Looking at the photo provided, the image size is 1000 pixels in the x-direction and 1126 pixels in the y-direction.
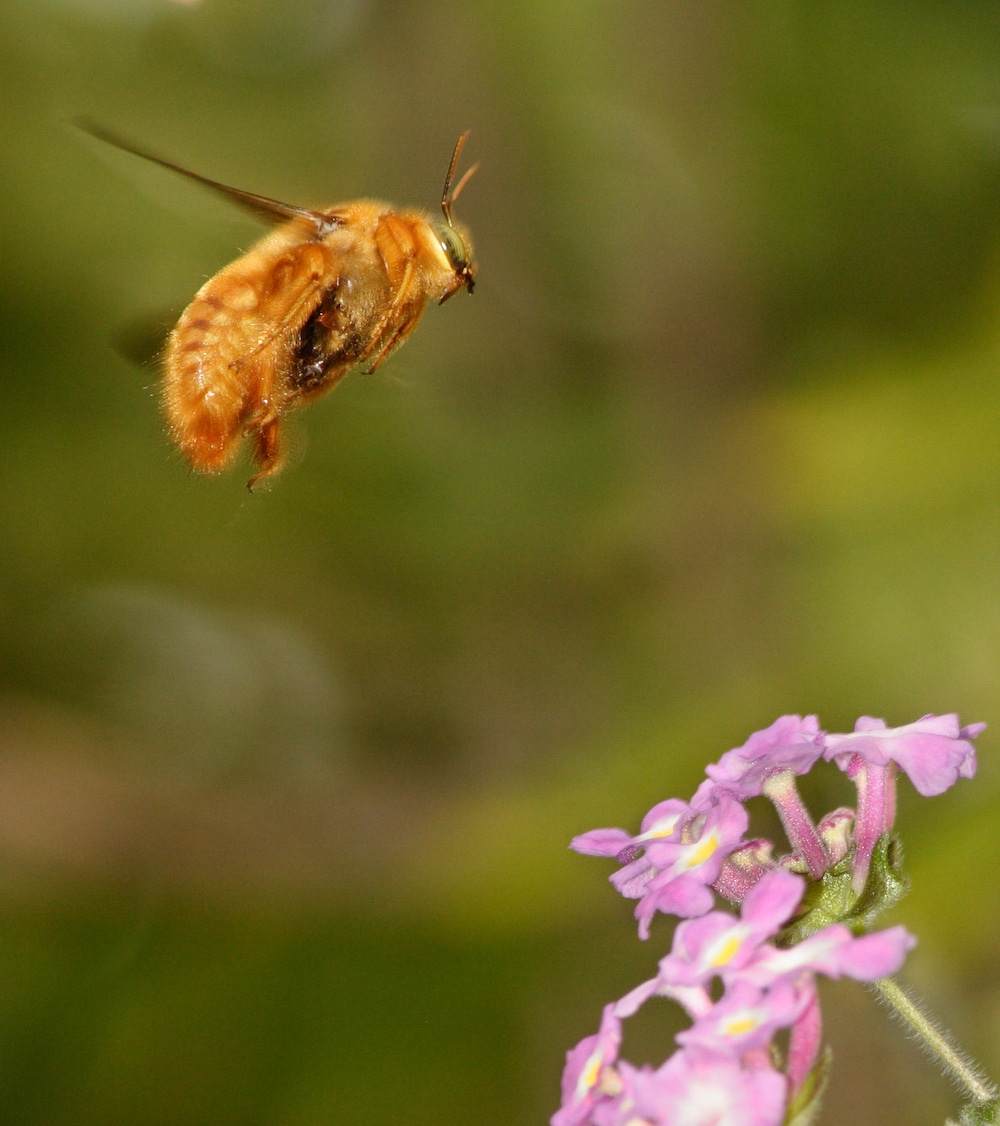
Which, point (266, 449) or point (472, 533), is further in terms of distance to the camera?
point (472, 533)

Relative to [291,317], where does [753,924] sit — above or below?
below

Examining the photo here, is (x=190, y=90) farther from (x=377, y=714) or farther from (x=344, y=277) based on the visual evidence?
(x=344, y=277)

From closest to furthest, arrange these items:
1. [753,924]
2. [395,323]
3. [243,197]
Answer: [753,924], [243,197], [395,323]

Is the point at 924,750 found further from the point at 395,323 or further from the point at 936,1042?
the point at 395,323

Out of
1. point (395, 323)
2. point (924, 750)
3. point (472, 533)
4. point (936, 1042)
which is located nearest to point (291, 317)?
point (395, 323)

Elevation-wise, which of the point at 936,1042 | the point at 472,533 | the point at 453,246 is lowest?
the point at 936,1042

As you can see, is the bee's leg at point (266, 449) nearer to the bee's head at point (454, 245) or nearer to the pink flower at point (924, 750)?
the bee's head at point (454, 245)

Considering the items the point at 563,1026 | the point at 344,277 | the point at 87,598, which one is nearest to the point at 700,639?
the point at 563,1026

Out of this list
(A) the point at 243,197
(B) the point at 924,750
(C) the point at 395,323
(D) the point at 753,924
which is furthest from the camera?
(C) the point at 395,323
